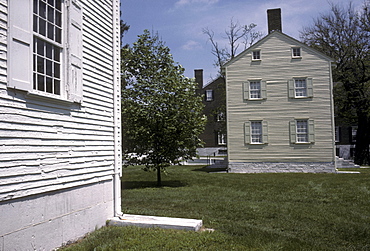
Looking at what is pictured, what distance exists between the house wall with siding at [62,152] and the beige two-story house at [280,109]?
1412cm

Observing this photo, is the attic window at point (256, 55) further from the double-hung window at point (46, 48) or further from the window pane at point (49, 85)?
the window pane at point (49, 85)

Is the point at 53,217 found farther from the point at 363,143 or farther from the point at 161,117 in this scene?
the point at 363,143

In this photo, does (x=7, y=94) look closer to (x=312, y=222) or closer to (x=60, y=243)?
(x=60, y=243)

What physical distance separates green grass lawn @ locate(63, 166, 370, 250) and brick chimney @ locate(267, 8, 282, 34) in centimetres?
1295

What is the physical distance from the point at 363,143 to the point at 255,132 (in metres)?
11.4

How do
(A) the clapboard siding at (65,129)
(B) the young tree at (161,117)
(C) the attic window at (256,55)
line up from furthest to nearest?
(C) the attic window at (256,55)
(B) the young tree at (161,117)
(A) the clapboard siding at (65,129)

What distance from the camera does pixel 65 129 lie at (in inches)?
207

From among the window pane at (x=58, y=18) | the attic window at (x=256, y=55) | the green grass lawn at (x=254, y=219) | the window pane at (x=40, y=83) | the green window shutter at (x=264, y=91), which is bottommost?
the green grass lawn at (x=254, y=219)

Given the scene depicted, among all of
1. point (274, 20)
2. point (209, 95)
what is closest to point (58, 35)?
point (274, 20)

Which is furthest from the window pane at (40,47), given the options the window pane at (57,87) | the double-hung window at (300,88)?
the double-hung window at (300,88)

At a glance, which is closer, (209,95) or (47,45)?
(47,45)

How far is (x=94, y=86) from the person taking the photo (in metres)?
6.27

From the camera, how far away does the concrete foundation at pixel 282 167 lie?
19.4 meters

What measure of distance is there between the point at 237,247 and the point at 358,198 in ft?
21.7
